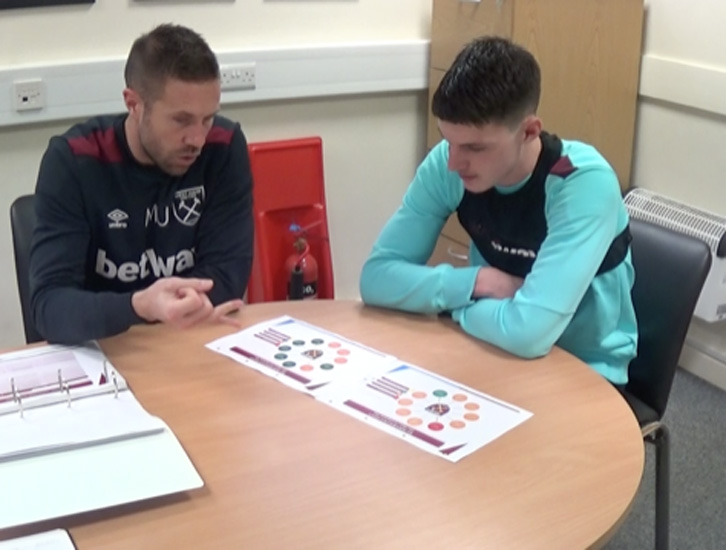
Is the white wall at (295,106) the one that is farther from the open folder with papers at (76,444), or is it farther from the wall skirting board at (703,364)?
the open folder with papers at (76,444)

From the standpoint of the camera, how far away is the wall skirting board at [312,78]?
9.14ft

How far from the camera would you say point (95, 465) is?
1.22 metres

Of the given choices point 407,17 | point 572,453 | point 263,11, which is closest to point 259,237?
point 263,11

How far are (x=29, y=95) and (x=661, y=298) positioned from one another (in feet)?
6.47

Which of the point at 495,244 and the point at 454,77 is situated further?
the point at 495,244

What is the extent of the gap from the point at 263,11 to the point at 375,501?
2326 millimetres

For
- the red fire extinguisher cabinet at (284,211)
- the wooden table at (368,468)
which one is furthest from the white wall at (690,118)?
the wooden table at (368,468)

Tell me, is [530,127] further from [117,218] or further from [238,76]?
[238,76]

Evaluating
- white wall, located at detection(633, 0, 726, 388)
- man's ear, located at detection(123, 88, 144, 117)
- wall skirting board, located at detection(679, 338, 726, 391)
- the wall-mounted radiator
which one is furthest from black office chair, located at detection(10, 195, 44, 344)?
wall skirting board, located at detection(679, 338, 726, 391)

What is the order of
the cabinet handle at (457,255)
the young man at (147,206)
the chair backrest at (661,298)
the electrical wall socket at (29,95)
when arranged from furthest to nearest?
the cabinet handle at (457,255)
the electrical wall socket at (29,95)
the chair backrest at (661,298)
the young man at (147,206)

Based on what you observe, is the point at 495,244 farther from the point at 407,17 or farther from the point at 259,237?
the point at 407,17

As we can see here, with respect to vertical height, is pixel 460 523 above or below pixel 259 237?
above

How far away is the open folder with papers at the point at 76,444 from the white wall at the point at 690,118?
233 centimetres

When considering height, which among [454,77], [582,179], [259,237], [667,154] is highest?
[454,77]
